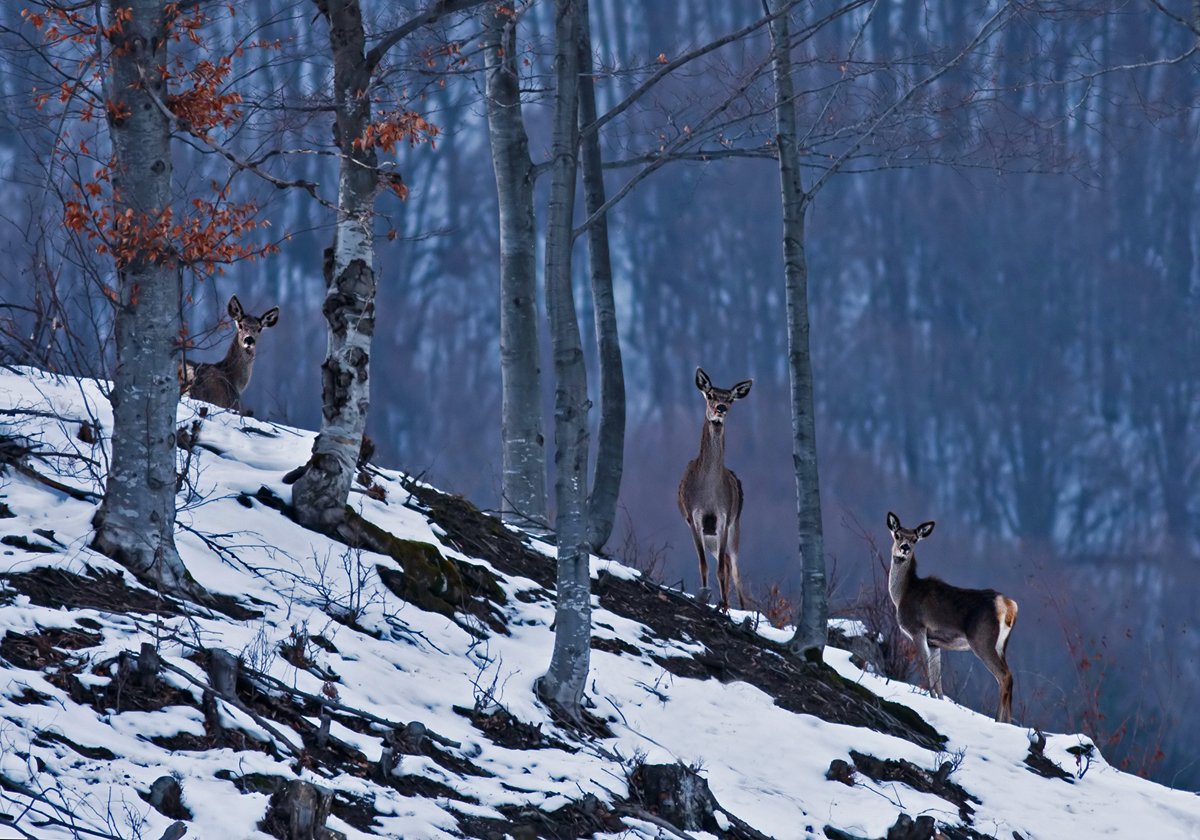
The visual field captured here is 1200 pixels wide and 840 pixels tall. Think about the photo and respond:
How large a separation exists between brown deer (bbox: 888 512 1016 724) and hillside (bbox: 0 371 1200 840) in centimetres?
256

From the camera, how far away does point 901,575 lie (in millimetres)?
15945

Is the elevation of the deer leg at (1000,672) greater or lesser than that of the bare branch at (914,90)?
lesser

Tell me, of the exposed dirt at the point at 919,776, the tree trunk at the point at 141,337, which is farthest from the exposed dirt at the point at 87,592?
the exposed dirt at the point at 919,776

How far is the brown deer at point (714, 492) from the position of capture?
47.8 ft

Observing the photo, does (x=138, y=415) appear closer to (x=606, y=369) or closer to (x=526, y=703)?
(x=526, y=703)

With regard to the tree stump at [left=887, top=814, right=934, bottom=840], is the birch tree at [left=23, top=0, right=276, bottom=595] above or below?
above

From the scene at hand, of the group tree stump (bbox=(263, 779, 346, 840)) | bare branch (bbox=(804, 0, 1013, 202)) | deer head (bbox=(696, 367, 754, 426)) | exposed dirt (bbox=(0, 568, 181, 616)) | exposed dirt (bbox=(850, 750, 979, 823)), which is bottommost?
exposed dirt (bbox=(850, 750, 979, 823))

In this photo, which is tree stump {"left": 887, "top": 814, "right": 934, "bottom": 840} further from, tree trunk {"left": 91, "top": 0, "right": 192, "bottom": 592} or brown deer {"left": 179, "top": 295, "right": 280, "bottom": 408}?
brown deer {"left": 179, "top": 295, "right": 280, "bottom": 408}

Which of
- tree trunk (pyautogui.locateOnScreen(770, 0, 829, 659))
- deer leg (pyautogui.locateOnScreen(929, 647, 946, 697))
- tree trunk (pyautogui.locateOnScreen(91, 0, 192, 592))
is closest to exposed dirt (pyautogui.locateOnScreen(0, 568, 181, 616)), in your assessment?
tree trunk (pyautogui.locateOnScreen(91, 0, 192, 592))

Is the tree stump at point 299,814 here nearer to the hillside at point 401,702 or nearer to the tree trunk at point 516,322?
the hillside at point 401,702

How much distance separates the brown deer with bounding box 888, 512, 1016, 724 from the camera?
15.0 metres

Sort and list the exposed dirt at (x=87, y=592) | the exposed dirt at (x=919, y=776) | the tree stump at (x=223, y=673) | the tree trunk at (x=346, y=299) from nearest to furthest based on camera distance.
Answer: the tree stump at (x=223, y=673) < the exposed dirt at (x=87, y=592) < the exposed dirt at (x=919, y=776) < the tree trunk at (x=346, y=299)

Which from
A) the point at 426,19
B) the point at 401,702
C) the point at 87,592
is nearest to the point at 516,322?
the point at 426,19

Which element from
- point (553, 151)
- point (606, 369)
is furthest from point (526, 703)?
point (606, 369)
